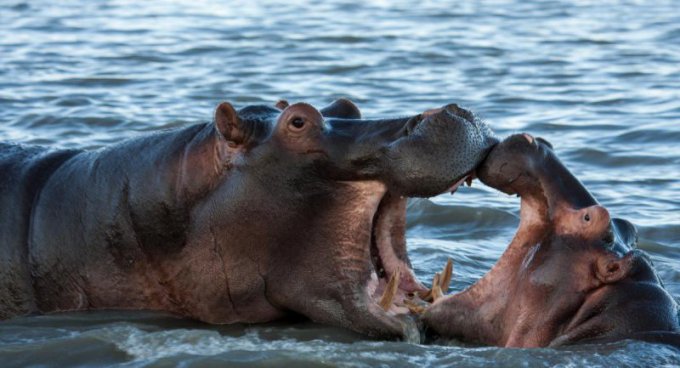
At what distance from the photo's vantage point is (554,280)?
225 inches

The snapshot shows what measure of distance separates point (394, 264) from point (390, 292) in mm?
205

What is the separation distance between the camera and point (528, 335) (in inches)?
226

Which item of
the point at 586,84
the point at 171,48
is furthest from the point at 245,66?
the point at 586,84

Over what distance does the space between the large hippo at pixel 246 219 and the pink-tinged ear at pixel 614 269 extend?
2.30 ft

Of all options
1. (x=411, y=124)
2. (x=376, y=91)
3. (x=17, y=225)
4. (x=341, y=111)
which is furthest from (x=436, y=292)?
(x=376, y=91)

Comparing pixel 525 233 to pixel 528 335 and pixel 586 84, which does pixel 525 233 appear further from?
pixel 586 84

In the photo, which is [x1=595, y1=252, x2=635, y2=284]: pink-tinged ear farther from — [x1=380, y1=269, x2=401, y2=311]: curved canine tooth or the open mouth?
A: [x1=380, y1=269, x2=401, y2=311]: curved canine tooth

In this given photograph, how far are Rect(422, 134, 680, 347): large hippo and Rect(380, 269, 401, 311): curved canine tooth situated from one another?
7.0 inches

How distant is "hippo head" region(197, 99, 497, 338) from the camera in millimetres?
5820

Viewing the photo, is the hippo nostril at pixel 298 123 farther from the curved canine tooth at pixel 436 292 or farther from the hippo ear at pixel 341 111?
the curved canine tooth at pixel 436 292

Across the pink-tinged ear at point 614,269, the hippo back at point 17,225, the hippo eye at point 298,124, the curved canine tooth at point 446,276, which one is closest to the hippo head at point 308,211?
the hippo eye at point 298,124

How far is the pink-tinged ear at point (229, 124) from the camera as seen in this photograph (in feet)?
19.4

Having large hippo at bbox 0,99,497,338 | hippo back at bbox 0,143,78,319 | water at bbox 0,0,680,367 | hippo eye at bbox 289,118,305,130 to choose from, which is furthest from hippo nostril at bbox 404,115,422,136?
hippo back at bbox 0,143,78,319

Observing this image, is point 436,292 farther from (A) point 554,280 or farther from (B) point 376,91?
(B) point 376,91
